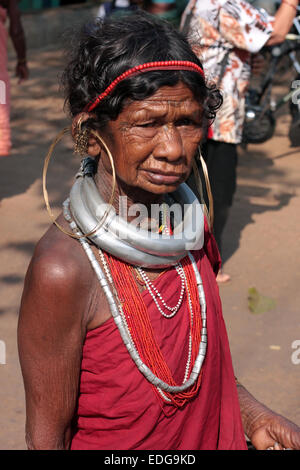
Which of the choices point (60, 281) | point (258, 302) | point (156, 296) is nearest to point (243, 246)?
point (258, 302)

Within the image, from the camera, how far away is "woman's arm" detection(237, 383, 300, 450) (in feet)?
6.46

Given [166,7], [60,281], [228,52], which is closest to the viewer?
[60,281]

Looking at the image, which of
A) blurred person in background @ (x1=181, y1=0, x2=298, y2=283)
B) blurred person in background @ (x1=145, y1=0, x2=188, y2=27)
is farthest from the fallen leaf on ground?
blurred person in background @ (x1=145, y1=0, x2=188, y2=27)

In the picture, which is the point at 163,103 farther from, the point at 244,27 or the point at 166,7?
the point at 166,7

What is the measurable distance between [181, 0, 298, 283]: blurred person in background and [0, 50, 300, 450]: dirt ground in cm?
72

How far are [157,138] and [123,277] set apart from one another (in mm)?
355

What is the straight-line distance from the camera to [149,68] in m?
1.66

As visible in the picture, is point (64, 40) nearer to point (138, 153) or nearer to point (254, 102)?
point (138, 153)

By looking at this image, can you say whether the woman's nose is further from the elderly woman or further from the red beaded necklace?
the red beaded necklace

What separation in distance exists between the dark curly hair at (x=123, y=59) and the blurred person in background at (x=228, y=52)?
2.32 m

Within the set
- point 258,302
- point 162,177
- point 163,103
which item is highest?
point 163,103

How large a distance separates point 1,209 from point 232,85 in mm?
2610

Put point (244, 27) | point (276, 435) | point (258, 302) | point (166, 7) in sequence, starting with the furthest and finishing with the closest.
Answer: point (166, 7)
point (258, 302)
point (244, 27)
point (276, 435)

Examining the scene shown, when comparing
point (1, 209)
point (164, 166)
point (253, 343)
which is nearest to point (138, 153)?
point (164, 166)
